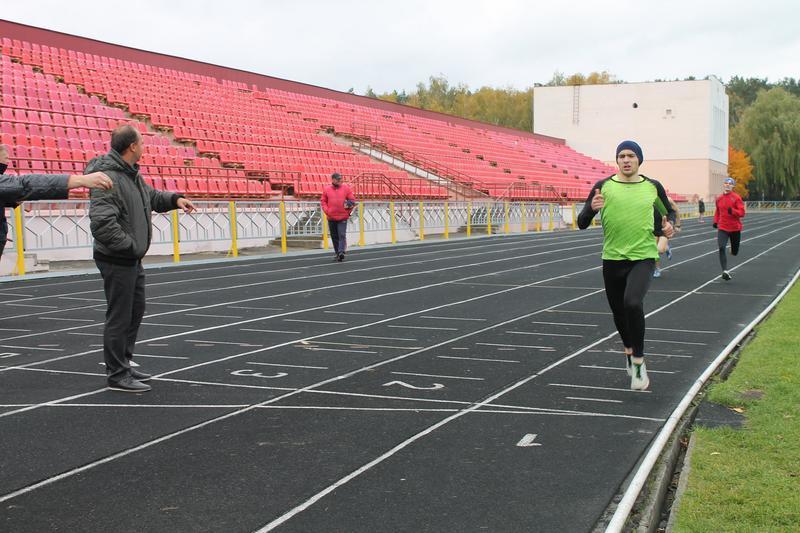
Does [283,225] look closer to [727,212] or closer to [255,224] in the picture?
[255,224]

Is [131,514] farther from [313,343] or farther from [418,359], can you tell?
[313,343]

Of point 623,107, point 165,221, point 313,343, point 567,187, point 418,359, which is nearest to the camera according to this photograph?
point 418,359

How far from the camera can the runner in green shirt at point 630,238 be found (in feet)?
20.4

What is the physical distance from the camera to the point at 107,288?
20.4ft

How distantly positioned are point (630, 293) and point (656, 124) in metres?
71.1

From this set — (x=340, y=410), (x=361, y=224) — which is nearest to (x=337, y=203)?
(x=361, y=224)

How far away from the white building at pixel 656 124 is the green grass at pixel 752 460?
6813 cm

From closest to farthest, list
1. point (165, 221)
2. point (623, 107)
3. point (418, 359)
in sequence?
1. point (418, 359)
2. point (165, 221)
3. point (623, 107)

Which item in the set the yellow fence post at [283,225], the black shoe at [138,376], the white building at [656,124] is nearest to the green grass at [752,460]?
the black shoe at [138,376]

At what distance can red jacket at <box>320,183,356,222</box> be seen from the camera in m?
18.2

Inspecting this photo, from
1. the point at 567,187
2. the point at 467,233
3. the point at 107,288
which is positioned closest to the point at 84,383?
the point at 107,288

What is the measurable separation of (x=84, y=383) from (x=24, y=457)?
1.93m

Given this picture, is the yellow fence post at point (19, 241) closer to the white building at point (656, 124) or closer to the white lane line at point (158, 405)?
the white lane line at point (158, 405)

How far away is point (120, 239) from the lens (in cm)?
598
